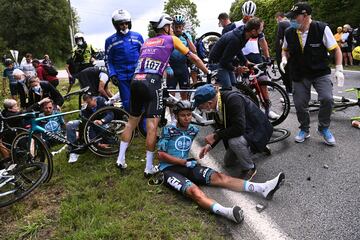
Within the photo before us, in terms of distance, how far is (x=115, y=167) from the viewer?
492cm

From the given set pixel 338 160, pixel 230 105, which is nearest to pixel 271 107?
pixel 338 160

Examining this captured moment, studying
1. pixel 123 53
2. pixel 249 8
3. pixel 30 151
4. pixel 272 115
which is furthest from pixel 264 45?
pixel 30 151

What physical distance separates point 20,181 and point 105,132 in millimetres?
1515

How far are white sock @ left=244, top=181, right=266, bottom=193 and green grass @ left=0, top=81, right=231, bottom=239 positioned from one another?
1.97 feet

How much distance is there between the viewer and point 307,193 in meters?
3.60

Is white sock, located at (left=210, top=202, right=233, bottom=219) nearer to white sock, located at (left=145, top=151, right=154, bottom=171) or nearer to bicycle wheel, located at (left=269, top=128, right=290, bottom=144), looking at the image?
white sock, located at (left=145, top=151, right=154, bottom=171)

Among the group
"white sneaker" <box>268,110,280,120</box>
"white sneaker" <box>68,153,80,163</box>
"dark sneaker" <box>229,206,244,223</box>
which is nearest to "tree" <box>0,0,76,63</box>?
"white sneaker" <box>68,153,80,163</box>

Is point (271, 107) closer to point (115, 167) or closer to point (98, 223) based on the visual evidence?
point (115, 167)

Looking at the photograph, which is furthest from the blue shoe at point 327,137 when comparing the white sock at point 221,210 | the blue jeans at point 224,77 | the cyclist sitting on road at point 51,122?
the cyclist sitting on road at point 51,122

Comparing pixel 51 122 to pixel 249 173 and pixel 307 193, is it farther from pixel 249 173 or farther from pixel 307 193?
pixel 307 193

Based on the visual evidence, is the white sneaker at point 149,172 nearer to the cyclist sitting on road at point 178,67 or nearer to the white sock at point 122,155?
the white sock at point 122,155

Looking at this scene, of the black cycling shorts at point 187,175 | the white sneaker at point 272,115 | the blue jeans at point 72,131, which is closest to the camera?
the black cycling shorts at point 187,175

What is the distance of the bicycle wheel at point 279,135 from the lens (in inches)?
206

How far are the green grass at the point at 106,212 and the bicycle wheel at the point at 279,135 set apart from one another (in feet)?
6.81
